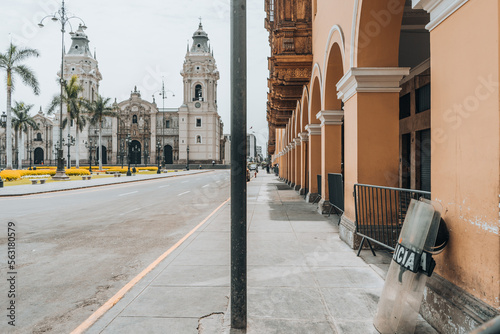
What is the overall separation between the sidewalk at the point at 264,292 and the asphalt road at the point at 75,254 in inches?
20.1

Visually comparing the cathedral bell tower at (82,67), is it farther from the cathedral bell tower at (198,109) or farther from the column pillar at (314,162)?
the column pillar at (314,162)

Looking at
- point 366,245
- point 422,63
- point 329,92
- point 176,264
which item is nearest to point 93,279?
point 176,264

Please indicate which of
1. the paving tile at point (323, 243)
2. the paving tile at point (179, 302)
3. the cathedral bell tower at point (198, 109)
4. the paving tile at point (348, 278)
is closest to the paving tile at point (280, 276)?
the paving tile at point (348, 278)

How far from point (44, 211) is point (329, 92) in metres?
10.2

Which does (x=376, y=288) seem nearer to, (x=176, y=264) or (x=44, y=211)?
(x=176, y=264)

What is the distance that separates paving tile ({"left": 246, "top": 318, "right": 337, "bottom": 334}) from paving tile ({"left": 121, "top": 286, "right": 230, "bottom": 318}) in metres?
0.55

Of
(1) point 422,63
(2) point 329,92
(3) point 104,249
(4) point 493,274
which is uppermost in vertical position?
(1) point 422,63

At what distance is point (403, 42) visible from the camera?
34.7ft

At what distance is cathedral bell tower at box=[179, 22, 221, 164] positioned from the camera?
88.9m

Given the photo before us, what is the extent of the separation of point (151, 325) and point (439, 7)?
4251 mm

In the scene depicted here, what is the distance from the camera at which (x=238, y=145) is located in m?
3.02

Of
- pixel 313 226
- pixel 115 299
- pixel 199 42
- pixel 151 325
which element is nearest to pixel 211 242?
pixel 313 226

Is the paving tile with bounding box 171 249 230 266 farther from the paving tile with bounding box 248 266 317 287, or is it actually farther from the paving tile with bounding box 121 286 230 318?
the paving tile with bounding box 121 286 230 318

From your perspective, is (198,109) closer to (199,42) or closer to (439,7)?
(199,42)
